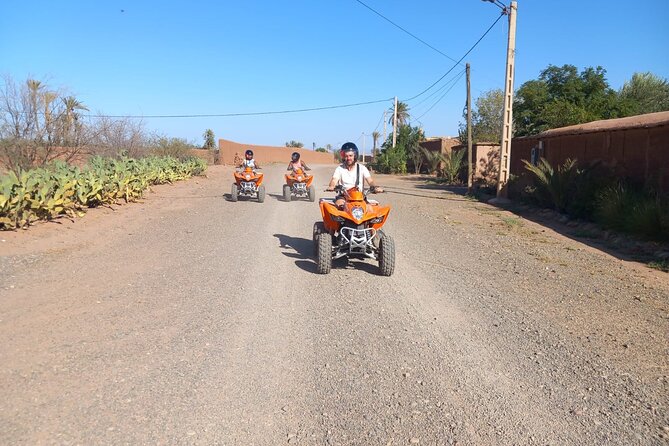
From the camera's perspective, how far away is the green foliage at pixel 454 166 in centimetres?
2797

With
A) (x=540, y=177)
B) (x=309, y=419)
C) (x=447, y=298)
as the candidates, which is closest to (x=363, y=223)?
(x=447, y=298)

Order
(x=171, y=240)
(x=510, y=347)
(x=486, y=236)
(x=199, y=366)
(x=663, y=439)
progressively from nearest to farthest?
(x=663, y=439), (x=199, y=366), (x=510, y=347), (x=171, y=240), (x=486, y=236)

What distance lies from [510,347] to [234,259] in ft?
15.9

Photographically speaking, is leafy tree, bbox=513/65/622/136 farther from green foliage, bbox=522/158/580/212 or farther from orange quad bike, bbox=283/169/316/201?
orange quad bike, bbox=283/169/316/201

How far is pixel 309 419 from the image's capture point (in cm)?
360

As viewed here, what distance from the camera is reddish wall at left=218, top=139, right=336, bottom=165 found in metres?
55.4

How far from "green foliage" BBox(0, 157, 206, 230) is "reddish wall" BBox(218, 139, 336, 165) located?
1474 inches

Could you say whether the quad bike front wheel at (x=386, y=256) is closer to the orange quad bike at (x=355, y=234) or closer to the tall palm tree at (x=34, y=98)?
the orange quad bike at (x=355, y=234)

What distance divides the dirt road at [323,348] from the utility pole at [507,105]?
1017 centimetres

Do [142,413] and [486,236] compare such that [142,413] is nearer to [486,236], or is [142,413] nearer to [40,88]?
[486,236]

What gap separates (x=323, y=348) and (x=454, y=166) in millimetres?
24553

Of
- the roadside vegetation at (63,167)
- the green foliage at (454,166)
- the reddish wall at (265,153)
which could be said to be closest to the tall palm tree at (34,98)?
the roadside vegetation at (63,167)

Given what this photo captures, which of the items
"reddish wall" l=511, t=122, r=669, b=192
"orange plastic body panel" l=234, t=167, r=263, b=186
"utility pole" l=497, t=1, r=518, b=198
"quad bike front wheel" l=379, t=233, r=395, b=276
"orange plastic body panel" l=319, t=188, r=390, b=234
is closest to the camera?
"quad bike front wheel" l=379, t=233, r=395, b=276

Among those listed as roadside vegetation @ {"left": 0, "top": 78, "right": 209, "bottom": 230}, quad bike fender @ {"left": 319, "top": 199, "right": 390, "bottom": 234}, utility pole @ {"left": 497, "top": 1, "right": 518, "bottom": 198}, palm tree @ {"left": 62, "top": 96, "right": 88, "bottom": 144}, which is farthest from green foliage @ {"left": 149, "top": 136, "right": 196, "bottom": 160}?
quad bike fender @ {"left": 319, "top": 199, "right": 390, "bottom": 234}
